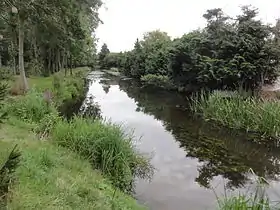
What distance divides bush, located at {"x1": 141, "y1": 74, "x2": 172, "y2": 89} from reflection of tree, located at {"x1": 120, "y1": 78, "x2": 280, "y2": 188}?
18547 millimetres

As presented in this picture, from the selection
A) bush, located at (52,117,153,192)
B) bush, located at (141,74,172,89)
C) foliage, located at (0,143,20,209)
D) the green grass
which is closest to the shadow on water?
bush, located at (52,117,153,192)

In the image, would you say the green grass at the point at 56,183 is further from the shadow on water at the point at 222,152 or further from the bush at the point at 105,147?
the shadow on water at the point at 222,152

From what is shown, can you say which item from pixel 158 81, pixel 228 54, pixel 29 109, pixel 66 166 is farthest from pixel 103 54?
pixel 66 166

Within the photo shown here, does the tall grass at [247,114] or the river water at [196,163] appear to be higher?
the tall grass at [247,114]

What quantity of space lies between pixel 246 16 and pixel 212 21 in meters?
4.43

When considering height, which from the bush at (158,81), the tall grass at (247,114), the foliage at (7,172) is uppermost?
the foliage at (7,172)

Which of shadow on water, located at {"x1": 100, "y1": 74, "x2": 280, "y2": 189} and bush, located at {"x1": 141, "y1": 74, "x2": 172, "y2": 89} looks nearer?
shadow on water, located at {"x1": 100, "y1": 74, "x2": 280, "y2": 189}

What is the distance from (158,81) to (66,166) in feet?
116

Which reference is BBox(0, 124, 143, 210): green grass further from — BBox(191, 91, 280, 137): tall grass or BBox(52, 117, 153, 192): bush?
BBox(191, 91, 280, 137): tall grass

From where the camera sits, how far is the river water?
30.2ft

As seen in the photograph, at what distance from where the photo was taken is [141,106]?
2681cm

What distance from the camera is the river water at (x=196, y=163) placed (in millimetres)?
9211

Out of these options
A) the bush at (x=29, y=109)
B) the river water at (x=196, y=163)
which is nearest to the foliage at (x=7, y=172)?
the river water at (x=196, y=163)

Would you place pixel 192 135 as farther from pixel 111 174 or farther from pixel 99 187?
pixel 99 187
